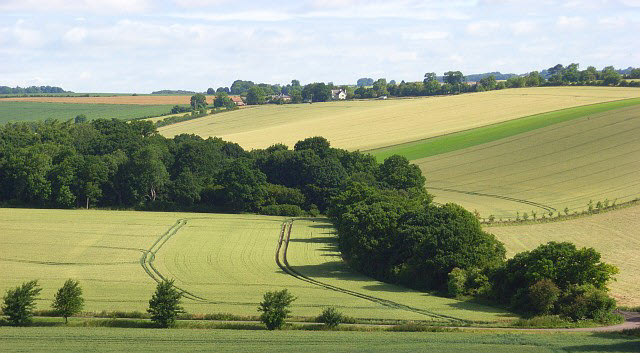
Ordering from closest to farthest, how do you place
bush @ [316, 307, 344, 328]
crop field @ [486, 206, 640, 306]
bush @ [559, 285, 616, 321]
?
bush @ [316, 307, 344, 328]
bush @ [559, 285, 616, 321]
crop field @ [486, 206, 640, 306]

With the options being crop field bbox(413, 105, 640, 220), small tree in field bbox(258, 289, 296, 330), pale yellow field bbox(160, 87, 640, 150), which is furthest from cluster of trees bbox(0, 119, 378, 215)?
small tree in field bbox(258, 289, 296, 330)

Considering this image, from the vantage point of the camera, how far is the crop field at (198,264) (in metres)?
50.4

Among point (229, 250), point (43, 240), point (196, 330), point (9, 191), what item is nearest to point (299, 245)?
point (229, 250)

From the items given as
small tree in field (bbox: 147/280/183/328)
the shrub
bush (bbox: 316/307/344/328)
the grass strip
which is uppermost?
the grass strip

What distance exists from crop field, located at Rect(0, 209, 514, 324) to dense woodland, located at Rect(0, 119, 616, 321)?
2.40 meters

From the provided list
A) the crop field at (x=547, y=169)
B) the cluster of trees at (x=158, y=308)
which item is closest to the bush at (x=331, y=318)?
the cluster of trees at (x=158, y=308)

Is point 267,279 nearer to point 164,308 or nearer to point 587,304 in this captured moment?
point 164,308

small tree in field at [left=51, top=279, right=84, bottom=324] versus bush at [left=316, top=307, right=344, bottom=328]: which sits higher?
small tree in field at [left=51, top=279, right=84, bottom=324]

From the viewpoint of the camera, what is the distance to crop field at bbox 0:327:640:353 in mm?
39156

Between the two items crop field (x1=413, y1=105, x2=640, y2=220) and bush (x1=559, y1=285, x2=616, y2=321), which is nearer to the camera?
bush (x1=559, y1=285, x2=616, y2=321)

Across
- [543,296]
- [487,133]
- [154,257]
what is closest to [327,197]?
[154,257]

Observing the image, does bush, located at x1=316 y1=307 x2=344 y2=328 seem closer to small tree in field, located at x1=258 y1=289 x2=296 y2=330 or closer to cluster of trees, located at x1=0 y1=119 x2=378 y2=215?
small tree in field, located at x1=258 y1=289 x2=296 y2=330

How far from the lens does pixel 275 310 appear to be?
147 feet

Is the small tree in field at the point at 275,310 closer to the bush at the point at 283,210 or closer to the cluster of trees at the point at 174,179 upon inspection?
the bush at the point at 283,210
